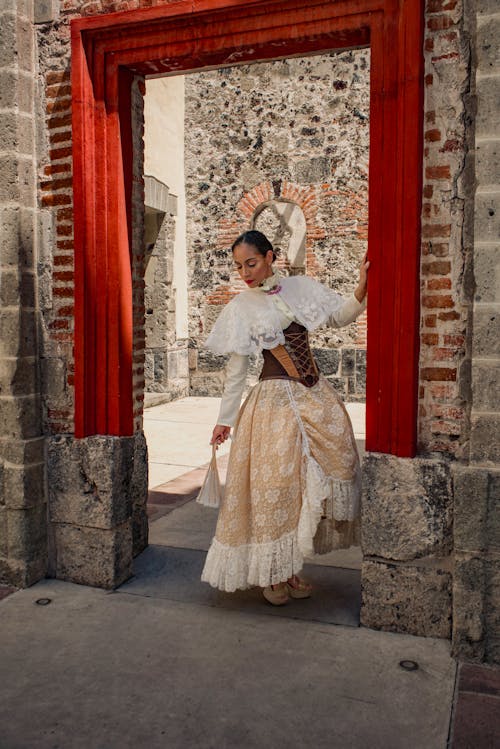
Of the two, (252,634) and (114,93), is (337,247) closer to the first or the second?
(114,93)

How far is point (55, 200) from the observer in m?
3.54

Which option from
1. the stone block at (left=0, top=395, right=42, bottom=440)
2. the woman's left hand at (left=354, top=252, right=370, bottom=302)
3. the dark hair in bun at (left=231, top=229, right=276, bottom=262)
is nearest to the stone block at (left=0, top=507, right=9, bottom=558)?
the stone block at (left=0, top=395, right=42, bottom=440)

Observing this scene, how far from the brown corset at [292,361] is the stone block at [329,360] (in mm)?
6438

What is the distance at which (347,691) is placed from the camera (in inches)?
99.6

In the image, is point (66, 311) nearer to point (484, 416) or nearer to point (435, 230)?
point (435, 230)

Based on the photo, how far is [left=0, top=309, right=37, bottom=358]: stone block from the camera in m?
3.48

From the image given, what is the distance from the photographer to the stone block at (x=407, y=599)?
2.92m

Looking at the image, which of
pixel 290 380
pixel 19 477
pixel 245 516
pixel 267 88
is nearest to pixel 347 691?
pixel 245 516

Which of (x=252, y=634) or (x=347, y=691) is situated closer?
(x=347, y=691)

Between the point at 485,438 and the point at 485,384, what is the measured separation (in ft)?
0.68

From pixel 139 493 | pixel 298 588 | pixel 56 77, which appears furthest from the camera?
pixel 139 493

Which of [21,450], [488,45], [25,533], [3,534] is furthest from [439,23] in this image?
[3,534]

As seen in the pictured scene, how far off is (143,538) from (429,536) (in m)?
1.78

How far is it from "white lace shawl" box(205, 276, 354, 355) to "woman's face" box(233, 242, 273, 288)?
72 millimetres
